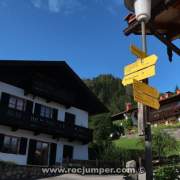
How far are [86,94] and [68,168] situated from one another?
918 cm

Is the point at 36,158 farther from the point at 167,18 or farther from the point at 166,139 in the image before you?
the point at 167,18

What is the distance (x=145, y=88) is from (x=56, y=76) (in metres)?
18.4

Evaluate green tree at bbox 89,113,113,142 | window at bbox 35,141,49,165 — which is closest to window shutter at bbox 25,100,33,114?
window at bbox 35,141,49,165

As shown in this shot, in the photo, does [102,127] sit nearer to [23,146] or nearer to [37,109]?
[37,109]

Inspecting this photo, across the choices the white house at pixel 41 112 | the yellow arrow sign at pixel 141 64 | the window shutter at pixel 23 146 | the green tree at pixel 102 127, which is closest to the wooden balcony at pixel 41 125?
the white house at pixel 41 112

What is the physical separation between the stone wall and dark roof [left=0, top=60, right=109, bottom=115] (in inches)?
286

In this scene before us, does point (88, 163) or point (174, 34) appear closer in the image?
point (174, 34)

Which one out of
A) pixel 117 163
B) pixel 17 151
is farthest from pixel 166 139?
pixel 17 151

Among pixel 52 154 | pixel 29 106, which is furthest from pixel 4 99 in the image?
pixel 52 154

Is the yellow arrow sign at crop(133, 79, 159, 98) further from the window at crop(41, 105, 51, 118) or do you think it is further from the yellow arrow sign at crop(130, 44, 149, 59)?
the window at crop(41, 105, 51, 118)

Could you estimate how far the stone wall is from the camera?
12.2 meters

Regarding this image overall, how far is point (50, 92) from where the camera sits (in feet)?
63.4

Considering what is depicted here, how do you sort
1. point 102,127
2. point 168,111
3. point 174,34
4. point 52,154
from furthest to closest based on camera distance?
point 168,111
point 102,127
point 52,154
point 174,34

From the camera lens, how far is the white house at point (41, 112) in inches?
665
